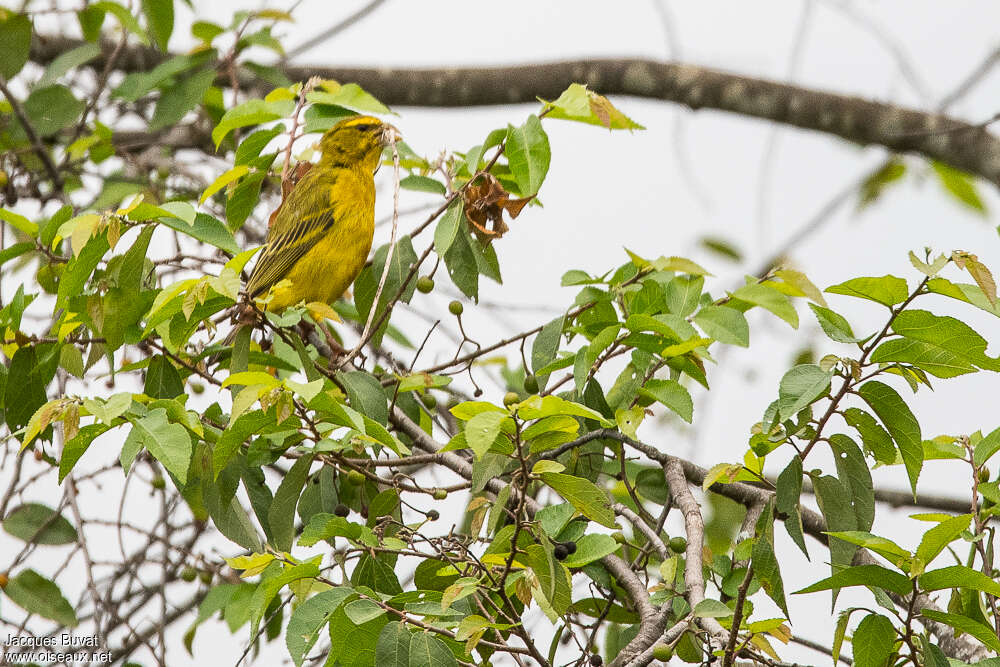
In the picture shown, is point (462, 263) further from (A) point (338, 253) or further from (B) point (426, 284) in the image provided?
(A) point (338, 253)

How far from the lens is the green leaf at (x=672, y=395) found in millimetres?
2035

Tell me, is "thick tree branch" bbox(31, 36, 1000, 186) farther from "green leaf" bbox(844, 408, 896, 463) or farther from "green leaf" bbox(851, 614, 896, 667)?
"green leaf" bbox(851, 614, 896, 667)

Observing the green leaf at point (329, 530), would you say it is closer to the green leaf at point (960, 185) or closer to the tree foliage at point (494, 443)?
the tree foliage at point (494, 443)

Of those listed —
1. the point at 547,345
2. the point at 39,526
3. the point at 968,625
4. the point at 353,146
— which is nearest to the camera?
the point at 968,625

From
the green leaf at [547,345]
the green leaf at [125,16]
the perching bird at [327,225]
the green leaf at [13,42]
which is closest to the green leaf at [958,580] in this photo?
the green leaf at [547,345]

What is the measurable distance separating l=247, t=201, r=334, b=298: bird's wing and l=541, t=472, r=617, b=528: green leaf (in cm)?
196

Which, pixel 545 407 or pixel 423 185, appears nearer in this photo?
pixel 545 407

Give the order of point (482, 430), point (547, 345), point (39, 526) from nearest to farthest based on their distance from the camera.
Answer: point (482, 430) < point (547, 345) < point (39, 526)

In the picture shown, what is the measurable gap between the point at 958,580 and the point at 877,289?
49cm

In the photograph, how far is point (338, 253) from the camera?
3789mm

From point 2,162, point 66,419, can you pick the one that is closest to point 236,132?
point 2,162

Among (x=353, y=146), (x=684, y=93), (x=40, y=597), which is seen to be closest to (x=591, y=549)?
(x=40, y=597)

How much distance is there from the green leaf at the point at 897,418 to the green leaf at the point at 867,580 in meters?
0.23

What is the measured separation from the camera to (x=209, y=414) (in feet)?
7.39
